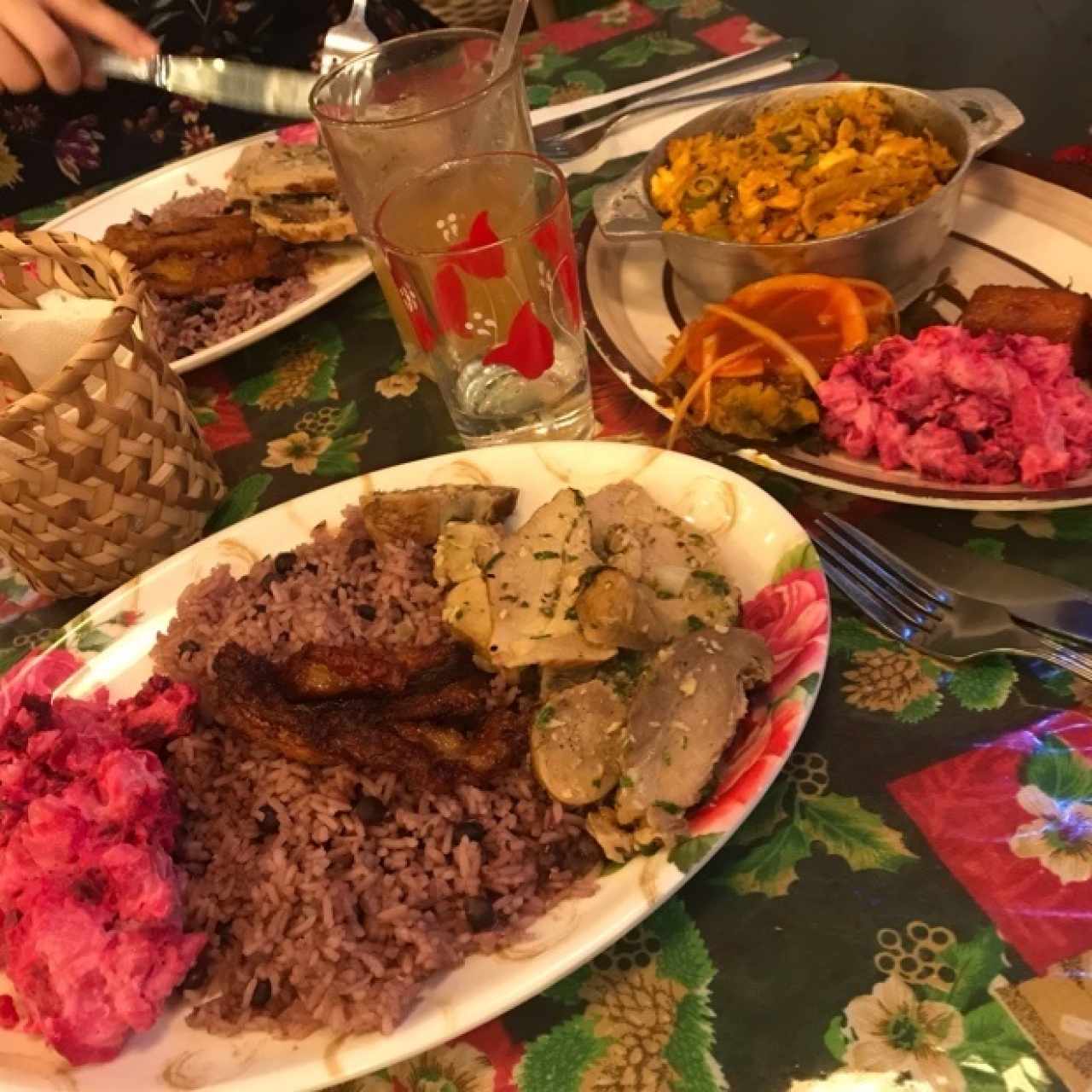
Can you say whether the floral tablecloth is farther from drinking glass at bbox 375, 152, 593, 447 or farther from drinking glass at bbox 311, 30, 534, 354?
drinking glass at bbox 311, 30, 534, 354

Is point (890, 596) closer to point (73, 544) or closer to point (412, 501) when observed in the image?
point (412, 501)

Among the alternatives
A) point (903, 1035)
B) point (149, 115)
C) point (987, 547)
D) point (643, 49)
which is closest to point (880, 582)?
point (987, 547)

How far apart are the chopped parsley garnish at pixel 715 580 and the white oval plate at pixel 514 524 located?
6cm

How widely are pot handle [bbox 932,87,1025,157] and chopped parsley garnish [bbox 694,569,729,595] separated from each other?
0.91 metres

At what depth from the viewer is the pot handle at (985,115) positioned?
1.64 meters

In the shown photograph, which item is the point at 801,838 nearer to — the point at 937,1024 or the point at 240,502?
the point at 937,1024

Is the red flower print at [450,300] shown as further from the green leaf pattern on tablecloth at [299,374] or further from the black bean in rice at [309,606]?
the green leaf pattern on tablecloth at [299,374]

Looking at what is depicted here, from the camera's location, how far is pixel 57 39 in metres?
2.46

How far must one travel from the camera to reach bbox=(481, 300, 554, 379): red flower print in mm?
1433

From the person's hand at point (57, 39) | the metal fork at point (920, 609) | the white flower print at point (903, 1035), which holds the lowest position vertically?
the white flower print at point (903, 1035)

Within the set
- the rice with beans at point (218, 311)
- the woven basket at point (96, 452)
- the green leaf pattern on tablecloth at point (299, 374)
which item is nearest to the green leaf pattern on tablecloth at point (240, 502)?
the woven basket at point (96, 452)

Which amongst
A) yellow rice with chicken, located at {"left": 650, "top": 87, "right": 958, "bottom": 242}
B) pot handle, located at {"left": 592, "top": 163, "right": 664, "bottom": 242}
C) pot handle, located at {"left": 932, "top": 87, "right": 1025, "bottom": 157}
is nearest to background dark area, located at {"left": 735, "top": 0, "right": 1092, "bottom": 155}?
pot handle, located at {"left": 932, "top": 87, "right": 1025, "bottom": 157}

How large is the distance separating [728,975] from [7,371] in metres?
1.25

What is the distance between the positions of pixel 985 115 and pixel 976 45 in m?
2.88
